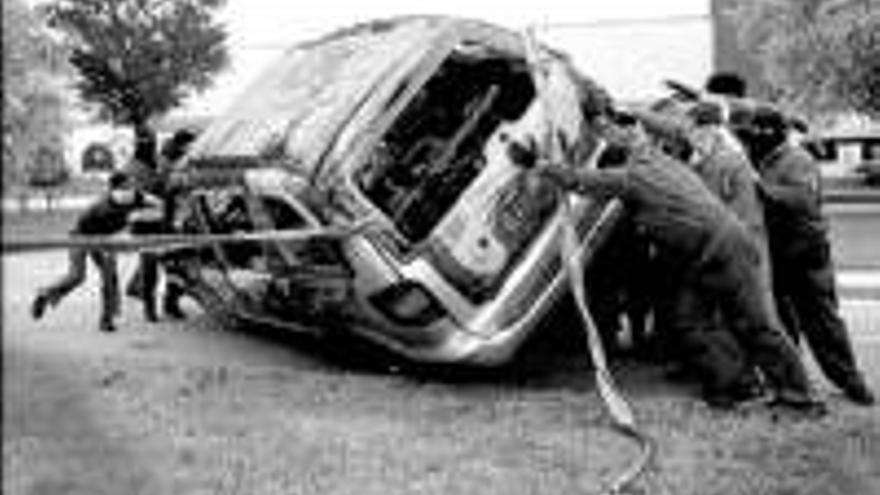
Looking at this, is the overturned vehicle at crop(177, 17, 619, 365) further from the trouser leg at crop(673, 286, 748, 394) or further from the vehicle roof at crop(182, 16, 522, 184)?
the trouser leg at crop(673, 286, 748, 394)

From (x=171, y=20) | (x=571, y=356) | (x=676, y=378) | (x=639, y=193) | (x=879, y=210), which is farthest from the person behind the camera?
(x=171, y=20)

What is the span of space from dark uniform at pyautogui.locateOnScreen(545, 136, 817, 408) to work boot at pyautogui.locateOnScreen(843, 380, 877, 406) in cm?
58

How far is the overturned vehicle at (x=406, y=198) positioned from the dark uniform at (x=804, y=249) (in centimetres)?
87

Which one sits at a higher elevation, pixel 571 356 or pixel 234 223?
pixel 234 223

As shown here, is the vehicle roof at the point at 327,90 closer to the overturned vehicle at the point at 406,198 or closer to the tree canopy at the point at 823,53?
the overturned vehicle at the point at 406,198

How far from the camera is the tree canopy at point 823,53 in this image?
30.1m

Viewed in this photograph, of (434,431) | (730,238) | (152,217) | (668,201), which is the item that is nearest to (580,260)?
(668,201)

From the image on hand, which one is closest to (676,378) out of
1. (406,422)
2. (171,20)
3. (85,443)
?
(406,422)

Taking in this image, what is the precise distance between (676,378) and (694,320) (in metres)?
0.99

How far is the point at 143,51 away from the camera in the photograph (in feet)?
142

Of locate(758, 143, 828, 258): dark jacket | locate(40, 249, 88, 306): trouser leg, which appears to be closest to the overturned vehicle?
locate(758, 143, 828, 258): dark jacket

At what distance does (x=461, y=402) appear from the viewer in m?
8.79

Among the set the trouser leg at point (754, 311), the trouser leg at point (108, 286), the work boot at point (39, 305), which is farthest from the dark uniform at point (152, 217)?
the trouser leg at point (754, 311)

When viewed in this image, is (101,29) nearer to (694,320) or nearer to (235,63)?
(235,63)
